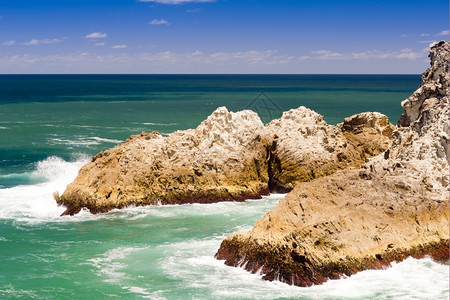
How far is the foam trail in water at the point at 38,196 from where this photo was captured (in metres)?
23.9

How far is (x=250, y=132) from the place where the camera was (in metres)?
27.3

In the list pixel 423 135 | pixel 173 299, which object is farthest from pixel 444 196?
pixel 173 299

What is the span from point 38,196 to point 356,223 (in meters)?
16.2

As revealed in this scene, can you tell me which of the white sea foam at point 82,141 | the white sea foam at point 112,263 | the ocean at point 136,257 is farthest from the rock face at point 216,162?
the white sea foam at point 82,141

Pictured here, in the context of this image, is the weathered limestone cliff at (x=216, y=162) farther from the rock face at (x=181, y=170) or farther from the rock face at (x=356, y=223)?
the rock face at (x=356, y=223)

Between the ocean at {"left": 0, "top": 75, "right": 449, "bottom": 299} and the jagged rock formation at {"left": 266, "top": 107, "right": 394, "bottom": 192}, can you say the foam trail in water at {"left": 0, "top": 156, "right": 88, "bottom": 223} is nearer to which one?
the ocean at {"left": 0, "top": 75, "right": 449, "bottom": 299}

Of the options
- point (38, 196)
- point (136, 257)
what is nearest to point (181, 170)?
point (38, 196)

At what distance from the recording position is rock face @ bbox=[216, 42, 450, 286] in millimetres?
15383

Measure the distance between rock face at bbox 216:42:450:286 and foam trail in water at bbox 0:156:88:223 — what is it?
32.2 feet

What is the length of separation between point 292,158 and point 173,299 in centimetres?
1412

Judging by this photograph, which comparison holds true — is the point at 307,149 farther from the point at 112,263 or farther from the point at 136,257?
the point at 112,263

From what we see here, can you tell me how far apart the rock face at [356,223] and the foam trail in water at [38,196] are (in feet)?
32.2

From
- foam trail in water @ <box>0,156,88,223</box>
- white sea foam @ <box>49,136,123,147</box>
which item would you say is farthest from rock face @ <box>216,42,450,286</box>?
white sea foam @ <box>49,136,123,147</box>

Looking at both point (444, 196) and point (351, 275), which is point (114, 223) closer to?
point (351, 275)
